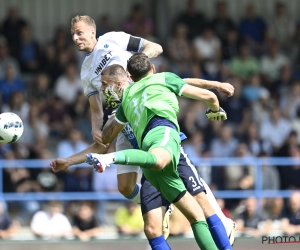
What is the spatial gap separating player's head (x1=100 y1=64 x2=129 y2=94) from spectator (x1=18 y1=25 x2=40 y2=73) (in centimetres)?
784

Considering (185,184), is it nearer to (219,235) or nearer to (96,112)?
(219,235)

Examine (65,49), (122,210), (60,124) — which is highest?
(65,49)

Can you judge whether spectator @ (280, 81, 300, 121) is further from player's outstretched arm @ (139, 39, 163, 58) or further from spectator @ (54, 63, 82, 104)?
player's outstretched arm @ (139, 39, 163, 58)

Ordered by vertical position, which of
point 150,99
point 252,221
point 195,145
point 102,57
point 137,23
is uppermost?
point 102,57

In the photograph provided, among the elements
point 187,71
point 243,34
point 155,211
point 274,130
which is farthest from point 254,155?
point 155,211

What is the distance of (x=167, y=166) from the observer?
25.5 feet

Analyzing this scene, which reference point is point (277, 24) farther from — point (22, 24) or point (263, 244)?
point (263, 244)

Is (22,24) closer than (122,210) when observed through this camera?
No

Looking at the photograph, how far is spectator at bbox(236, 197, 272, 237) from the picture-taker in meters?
12.9

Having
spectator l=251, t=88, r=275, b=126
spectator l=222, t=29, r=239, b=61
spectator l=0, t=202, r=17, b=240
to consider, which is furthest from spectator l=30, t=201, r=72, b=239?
spectator l=222, t=29, r=239, b=61

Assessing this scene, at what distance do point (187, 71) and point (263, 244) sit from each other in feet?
19.4

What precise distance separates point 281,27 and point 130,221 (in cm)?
645

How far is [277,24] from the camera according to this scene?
1778cm

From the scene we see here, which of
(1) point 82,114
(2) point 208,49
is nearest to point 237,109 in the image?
(2) point 208,49
